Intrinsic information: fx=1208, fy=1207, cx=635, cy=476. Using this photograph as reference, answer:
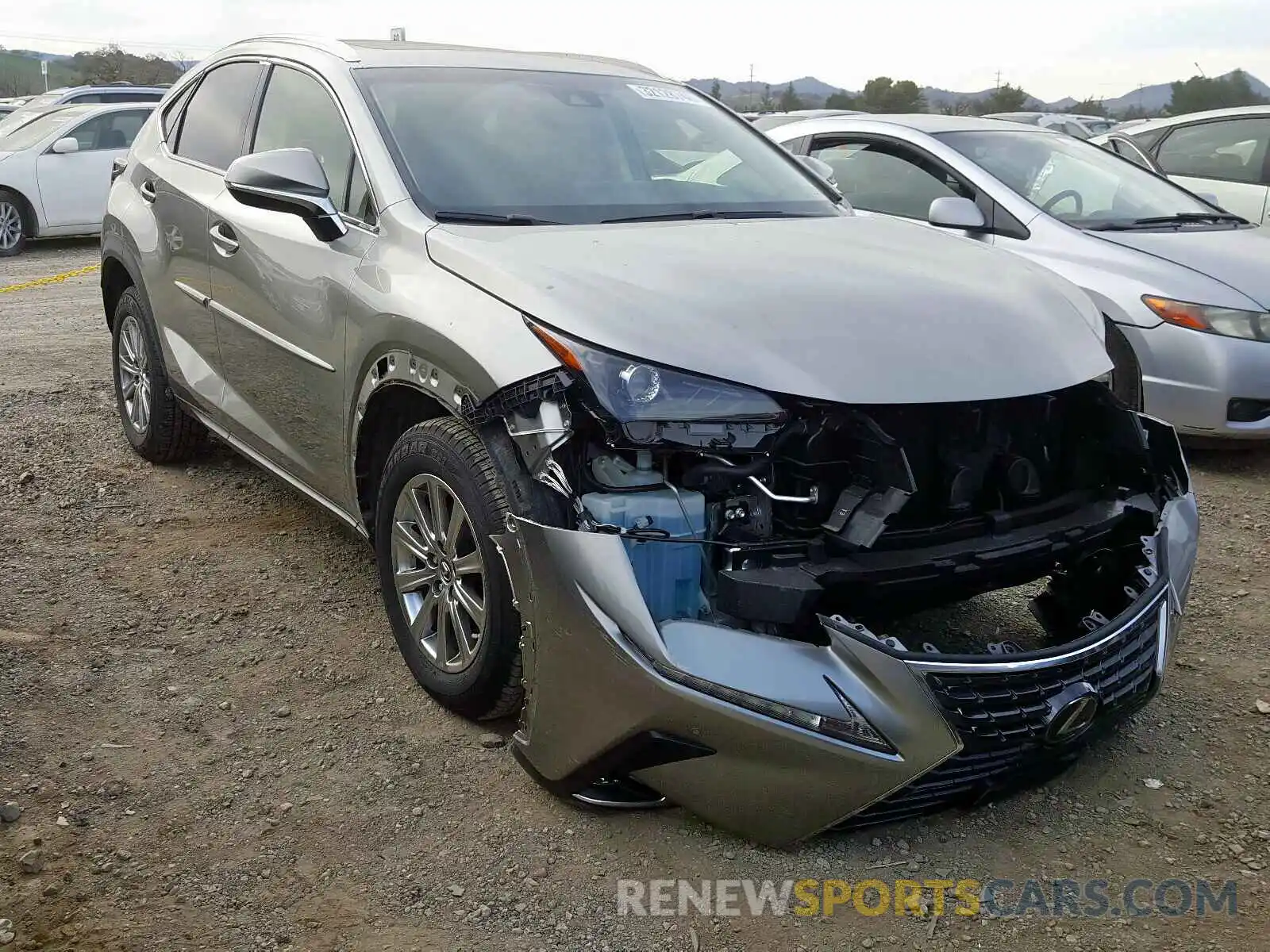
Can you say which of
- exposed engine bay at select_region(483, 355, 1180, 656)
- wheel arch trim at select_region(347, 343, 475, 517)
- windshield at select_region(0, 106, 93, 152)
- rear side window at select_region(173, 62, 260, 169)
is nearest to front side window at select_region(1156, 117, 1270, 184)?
exposed engine bay at select_region(483, 355, 1180, 656)

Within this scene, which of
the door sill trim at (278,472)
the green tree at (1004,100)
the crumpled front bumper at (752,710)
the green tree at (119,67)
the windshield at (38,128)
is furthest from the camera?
the green tree at (1004,100)

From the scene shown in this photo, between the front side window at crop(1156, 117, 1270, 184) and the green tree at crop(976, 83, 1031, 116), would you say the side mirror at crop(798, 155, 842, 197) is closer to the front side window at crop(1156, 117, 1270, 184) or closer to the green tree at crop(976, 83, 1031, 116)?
the front side window at crop(1156, 117, 1270, 184)

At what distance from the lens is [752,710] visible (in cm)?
229

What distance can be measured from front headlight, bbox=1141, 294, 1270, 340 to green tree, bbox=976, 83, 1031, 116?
49.2 metres

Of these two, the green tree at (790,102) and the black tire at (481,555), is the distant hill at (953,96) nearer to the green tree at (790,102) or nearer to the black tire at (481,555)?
the green tree at (790,102)

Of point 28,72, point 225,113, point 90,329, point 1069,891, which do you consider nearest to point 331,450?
point 225,113

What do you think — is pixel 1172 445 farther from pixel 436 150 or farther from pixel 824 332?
pixel 436 150

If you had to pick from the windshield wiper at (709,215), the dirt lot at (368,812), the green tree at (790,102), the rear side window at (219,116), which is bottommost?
the dirt lot at (368,812)

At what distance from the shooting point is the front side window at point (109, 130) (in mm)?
12695

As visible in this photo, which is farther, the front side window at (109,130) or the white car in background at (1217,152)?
the front side window at (109,130)

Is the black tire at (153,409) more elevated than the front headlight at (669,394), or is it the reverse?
the front headlight at (669,394)

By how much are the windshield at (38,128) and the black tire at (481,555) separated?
1133 cm

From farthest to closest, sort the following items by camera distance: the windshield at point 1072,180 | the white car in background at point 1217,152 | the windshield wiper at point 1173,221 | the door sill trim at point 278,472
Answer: the white car in background at point 1217,152 < the windshield at point 1072,180 < the windshield wiper at point 1173,221 < the door sill trim at point 278,472

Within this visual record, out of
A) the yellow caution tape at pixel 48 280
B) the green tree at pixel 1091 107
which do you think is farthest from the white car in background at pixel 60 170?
the green tree at pixel 1091 107
